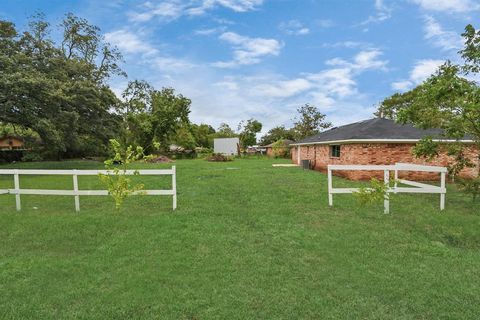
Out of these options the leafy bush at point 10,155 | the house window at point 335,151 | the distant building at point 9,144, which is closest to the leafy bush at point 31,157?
the leafy bush at point 10,155

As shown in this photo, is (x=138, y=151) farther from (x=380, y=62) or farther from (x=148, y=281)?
(x=380, y=62)

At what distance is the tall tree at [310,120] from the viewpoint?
48.6 metres

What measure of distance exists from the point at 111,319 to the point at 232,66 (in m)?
16.7

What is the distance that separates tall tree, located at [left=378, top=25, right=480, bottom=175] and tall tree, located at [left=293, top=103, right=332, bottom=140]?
40096 mm

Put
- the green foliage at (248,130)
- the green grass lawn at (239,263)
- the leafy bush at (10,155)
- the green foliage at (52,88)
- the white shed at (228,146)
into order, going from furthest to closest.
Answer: the green foliage at (248,130), the white shed at (228,146), the leafy bush at (10,155), the green foliage at (52,88), the green grass lawn at (239,263)

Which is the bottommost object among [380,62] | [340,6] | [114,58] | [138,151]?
[138,151]

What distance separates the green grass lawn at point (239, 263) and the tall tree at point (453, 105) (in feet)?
6.68

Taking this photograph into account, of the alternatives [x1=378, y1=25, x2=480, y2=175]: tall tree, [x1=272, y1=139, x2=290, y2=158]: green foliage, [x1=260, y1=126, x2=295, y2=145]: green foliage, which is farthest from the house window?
[x1=260, y1=126, x2=295, y2=145]: green foliage

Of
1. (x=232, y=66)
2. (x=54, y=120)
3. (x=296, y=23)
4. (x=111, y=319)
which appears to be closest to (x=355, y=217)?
(x=111, y=319)

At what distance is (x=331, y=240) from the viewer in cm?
535

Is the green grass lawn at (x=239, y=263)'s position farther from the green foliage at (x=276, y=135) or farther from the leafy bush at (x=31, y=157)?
the green foliage at (x=276, y=135)

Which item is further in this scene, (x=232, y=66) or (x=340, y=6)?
(x=232, y=66)

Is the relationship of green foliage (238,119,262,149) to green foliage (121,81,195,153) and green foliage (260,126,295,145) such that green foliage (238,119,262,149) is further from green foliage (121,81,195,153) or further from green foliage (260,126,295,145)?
green foliage (121,81,195,153)

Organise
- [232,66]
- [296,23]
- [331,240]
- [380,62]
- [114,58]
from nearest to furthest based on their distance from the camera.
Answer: [331,240]
[296,23]
[380,62]
[232,66]
[114,58]
